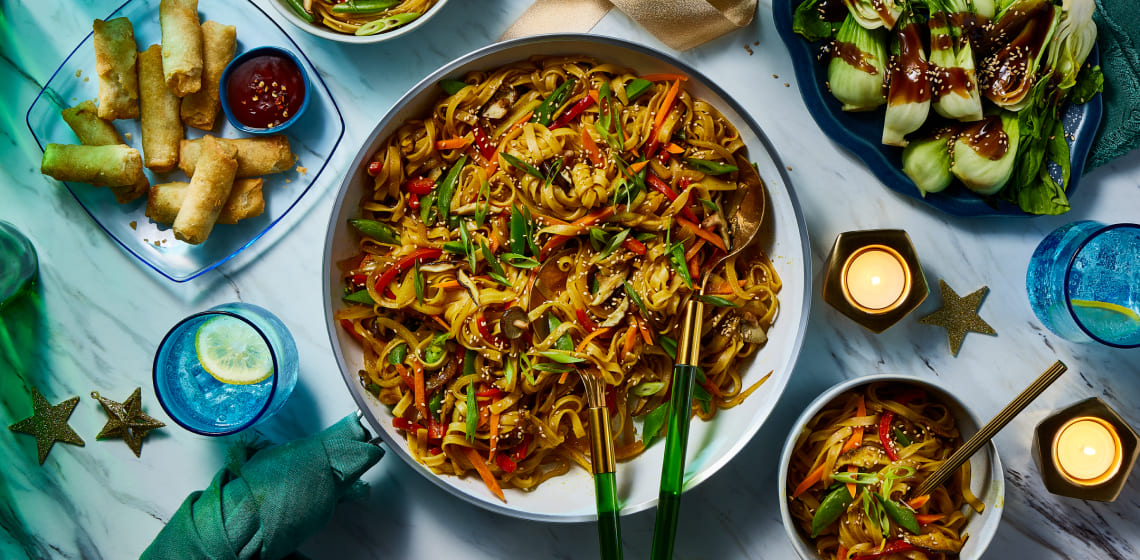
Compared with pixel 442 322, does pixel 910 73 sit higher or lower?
higher

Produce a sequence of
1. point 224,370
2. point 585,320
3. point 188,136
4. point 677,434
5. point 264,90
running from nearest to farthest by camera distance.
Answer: point 677,434 → point 585,320 → point 224,370 → point 264,90 → point 188,136

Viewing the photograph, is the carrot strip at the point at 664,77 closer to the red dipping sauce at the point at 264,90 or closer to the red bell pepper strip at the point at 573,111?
the red bell pepper strip at the point at 573,111

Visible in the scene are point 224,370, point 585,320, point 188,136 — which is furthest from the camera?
point 188,136

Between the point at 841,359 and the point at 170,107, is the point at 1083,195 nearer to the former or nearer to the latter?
the point at 841,359

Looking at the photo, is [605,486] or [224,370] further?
[224,370]

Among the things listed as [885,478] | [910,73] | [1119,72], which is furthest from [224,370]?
[1119,72]

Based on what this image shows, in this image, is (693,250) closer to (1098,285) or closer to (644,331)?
(644,331)
